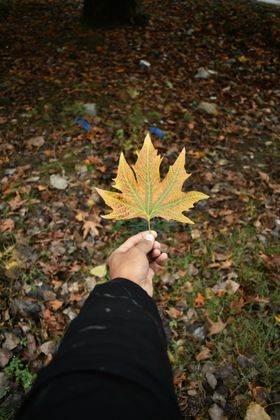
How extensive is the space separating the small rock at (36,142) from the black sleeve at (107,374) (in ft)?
10.6

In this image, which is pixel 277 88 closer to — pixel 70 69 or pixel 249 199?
pixel 249 199

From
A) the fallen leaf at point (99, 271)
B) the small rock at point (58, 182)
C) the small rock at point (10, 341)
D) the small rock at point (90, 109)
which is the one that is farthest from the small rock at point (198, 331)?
the small rock at point (90, 109)

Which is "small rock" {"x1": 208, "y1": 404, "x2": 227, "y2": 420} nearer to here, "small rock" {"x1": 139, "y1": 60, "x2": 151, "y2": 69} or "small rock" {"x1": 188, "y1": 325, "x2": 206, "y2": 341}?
"small rock" {"x1": 188, "y1": 325, "x2": 206, "y2": 341}

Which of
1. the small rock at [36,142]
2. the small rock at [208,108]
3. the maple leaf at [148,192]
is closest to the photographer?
the maple leaf at [148,192]

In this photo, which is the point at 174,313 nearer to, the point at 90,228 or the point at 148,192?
the point at 90,228

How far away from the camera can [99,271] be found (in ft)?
9.62

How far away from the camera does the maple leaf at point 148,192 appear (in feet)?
4.48

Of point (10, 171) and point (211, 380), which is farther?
point (10, 171)

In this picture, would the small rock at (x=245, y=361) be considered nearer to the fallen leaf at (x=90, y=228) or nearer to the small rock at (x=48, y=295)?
the small rock at (x=48, y=295)

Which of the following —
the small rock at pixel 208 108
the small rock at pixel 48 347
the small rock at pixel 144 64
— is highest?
the small rock at pixel 144 64

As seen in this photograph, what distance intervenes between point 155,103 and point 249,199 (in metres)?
1.88

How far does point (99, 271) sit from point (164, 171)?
1.41 meters

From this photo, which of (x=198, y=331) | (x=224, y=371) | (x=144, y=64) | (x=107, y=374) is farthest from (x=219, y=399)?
(x=144, y=64)

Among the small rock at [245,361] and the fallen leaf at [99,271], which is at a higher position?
the small rock at [245,361]
